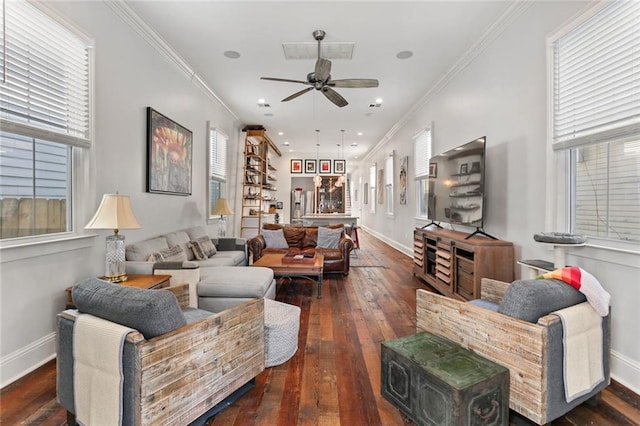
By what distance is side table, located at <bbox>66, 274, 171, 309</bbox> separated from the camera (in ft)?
7.55

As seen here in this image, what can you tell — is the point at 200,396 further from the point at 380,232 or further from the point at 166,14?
the point at 380,232

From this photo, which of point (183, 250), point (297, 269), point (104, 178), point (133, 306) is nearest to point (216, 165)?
point (183, 250)

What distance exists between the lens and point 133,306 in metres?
1.25

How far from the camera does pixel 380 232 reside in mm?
9648

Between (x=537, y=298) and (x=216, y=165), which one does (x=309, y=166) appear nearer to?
(x=216, y=165)

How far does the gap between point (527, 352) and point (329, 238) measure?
147 inches

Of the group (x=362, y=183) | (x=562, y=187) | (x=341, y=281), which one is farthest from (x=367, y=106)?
(x=362, y=183)

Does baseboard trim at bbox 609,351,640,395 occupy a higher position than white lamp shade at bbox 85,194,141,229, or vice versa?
white lamp shade at bbox 85,194,141,229

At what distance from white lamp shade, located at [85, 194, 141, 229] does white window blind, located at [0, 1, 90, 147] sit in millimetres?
580

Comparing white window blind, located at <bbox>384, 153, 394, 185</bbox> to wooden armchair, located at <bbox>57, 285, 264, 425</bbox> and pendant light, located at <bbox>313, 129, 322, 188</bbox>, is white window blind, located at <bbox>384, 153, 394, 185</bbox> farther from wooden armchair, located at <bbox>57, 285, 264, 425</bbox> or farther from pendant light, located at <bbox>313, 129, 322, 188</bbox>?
wooden armchair, located at <bbox>57, 285, 264, 425</bbox>

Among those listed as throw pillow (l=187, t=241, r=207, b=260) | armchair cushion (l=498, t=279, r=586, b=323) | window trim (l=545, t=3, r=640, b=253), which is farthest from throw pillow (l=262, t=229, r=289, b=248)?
armchair cushion (l=498, t=279, r=586, b=323)

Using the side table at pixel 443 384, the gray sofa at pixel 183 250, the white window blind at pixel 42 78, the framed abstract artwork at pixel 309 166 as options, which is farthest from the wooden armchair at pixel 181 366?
the framed abstract artwork at pixel 309 166

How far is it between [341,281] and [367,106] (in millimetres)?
3695

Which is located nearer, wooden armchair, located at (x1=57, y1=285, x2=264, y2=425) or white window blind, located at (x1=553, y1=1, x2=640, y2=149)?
wooden armchair, located at (x1=57, y1=285, x2=264, y2=425)
